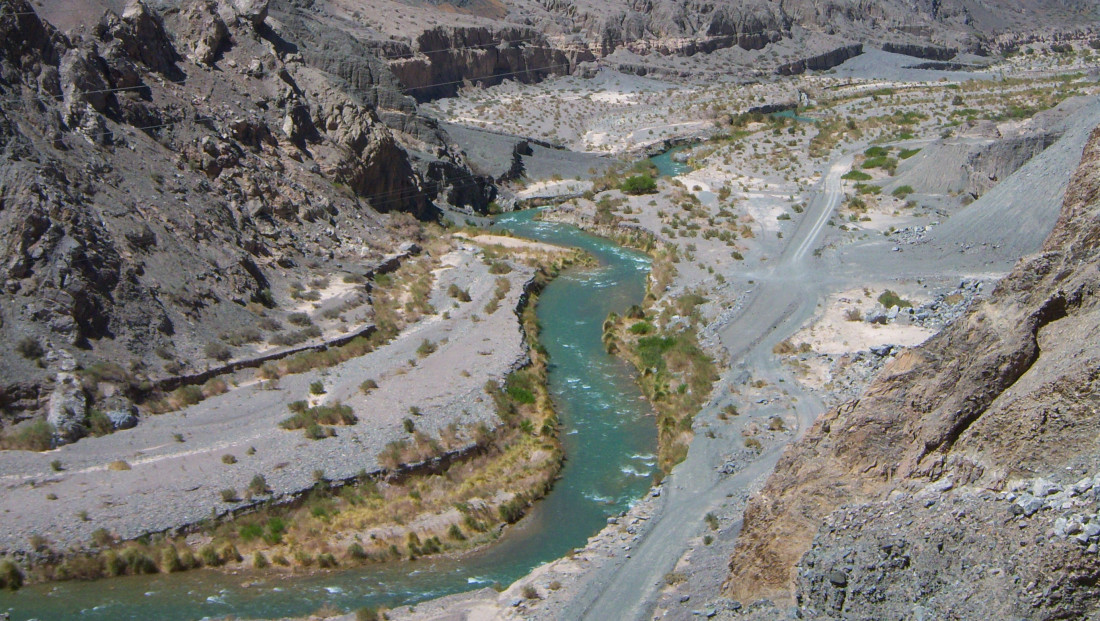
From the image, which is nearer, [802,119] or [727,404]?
[727,404]

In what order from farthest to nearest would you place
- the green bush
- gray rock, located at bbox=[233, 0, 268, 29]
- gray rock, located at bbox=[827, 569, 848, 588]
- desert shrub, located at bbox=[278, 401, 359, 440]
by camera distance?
the green bush < gray rock, located at bbox=[233, 0, 268, 29] < desert shrub, located at bbox=[278, 401, 359, 440] < gray rock, located at bbox=[827, 569, 848, 588]

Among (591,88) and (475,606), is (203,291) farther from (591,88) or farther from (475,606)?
(591,88)

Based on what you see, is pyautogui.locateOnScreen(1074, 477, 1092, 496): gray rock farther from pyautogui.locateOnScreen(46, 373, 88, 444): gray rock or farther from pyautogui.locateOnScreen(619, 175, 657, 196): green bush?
pyautogui.locateOnScreen(619, 175, 657, 196): green bush

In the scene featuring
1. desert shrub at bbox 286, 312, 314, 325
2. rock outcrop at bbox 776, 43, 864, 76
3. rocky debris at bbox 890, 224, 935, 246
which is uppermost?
rock outcrop at bbox 776, 43, 864, 76

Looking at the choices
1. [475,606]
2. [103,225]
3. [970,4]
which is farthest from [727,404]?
[970,4]

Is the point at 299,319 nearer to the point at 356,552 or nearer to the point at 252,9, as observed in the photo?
the point at 356,552

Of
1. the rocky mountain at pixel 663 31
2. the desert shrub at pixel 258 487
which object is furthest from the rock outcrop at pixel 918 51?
the desert shrub at pixel 258 487

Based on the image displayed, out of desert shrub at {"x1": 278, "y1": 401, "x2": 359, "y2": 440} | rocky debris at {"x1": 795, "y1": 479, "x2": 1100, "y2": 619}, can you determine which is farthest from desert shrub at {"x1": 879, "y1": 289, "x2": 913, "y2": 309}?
rocky debris at {"x1": 795, "y1": 479, "x2": 1100, "y2": 619}
